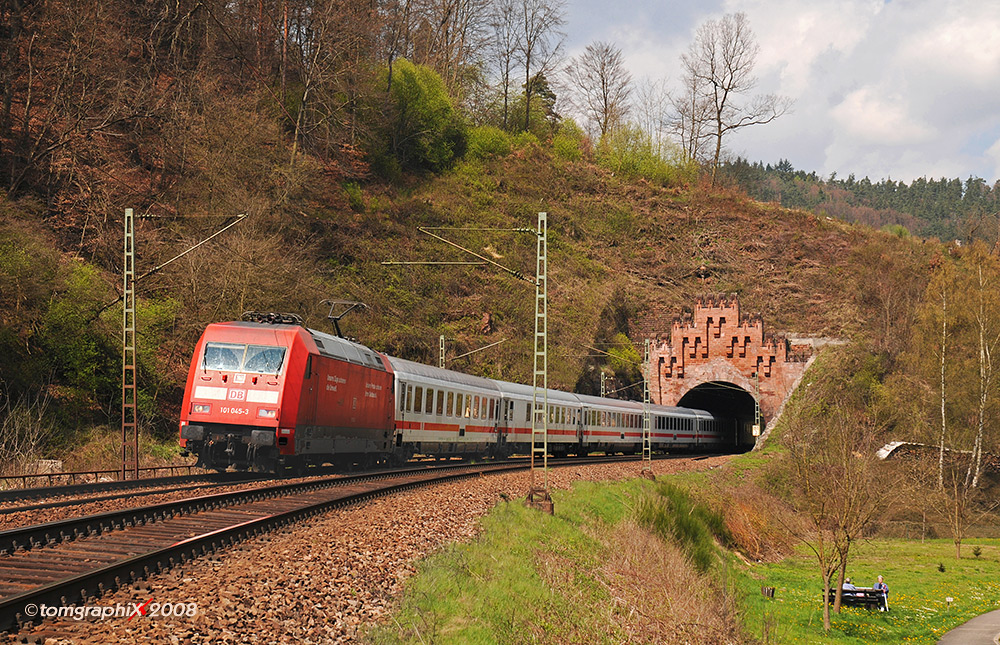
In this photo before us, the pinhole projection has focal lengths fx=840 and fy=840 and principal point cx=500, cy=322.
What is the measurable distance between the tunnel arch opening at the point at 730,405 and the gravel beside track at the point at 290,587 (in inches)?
1863

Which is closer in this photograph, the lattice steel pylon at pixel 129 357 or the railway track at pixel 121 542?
the railway track at pixel 121 542

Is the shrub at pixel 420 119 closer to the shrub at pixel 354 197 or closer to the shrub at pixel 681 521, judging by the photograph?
the shrub at pixel 354 197

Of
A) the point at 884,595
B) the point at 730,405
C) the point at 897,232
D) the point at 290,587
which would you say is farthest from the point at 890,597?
the point at 897,232

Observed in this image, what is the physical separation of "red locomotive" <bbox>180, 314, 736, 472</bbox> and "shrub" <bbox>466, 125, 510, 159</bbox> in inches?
1548

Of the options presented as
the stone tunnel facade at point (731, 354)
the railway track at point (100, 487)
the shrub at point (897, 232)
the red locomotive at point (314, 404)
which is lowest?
the railway track at point (100, 487)

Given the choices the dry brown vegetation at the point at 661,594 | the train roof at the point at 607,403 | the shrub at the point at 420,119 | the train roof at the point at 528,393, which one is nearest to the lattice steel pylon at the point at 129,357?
the dry brown vegetation at the point at 661,594

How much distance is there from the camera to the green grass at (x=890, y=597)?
25.2 meters

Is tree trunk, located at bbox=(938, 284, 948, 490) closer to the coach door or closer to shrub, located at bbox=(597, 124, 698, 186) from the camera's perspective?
the coach door

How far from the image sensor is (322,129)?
52.1 metres

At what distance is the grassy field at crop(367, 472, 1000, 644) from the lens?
10.4 metres

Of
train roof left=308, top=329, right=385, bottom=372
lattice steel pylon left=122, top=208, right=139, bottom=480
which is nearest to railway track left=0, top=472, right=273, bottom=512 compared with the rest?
lattice steel pylon left=122, top=208, right=139, bottom=480

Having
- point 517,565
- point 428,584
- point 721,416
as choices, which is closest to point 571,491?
point 517,565

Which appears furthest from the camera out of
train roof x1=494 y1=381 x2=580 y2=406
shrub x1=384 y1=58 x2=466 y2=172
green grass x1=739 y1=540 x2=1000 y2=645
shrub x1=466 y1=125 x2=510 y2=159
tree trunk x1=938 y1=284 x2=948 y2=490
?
shrub x1=466 y1=125 x2=510 y2=159

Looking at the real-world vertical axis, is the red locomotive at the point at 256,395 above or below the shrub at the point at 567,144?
below
